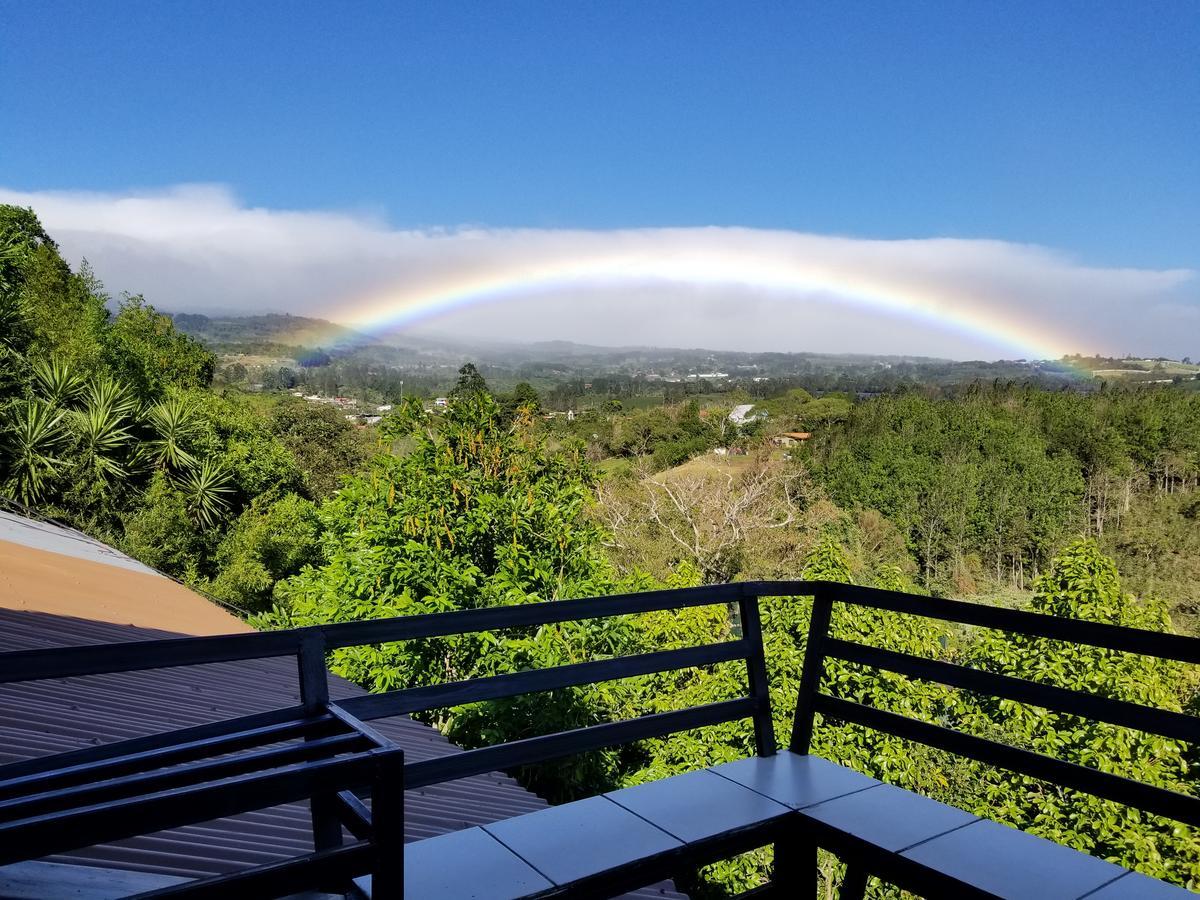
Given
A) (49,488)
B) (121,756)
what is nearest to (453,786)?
(121,756)

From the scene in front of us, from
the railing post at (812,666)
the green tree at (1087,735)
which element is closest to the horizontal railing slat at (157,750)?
the railing post at (812,666)

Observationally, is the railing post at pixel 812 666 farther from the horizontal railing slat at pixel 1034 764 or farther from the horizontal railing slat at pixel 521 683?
the horizontal railing slat at pixel 521 683

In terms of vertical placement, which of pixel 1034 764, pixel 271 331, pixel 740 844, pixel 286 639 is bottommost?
pixel 740 844

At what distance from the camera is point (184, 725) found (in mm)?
2779

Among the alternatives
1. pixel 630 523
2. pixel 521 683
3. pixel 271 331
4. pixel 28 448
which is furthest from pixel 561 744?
pixel 271 331

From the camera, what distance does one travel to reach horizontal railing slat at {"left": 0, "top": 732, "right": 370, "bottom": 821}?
0.90 metres

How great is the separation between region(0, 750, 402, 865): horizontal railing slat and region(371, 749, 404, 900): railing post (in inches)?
0.6

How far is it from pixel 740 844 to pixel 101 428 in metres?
16.6

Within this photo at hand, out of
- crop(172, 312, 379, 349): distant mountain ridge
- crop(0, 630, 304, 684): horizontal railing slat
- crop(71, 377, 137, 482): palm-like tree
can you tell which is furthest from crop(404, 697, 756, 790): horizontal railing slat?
crop(172, 312, 379, 349): distant mountain ridge

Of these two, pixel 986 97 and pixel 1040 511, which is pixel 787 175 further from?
pixel 1040 511

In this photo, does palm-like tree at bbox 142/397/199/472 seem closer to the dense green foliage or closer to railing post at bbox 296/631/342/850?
the dense green foliage

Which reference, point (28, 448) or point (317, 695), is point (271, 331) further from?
point (317, 695)

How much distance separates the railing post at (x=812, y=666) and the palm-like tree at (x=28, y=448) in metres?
15.2

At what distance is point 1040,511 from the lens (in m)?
31.7
